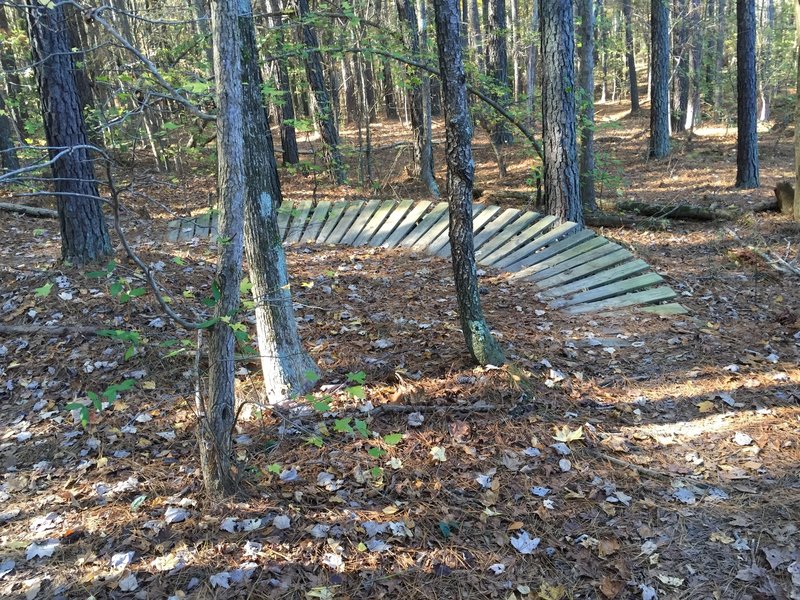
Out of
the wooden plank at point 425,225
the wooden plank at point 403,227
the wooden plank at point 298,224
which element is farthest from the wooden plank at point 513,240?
the wooden plank at point 298,224

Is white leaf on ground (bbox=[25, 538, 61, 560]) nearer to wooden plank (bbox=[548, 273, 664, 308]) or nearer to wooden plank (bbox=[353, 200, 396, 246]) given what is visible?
wooden plank (bbox=[548, 273, 664, 308])

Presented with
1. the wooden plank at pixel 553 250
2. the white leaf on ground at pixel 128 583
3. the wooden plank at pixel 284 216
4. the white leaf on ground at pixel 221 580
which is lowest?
the white leaf on ground at pixel 221 580

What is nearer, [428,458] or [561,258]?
[428,458]

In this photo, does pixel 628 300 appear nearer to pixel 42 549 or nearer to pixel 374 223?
pixel 374 223

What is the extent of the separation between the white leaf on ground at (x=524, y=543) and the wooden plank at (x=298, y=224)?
7.00m

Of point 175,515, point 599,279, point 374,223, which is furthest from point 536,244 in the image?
point 175,515

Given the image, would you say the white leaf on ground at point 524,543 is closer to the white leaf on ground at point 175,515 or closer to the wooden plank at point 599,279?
the white leaf on ground at point 175,515

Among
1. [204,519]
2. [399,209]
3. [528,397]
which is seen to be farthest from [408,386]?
[399,209]

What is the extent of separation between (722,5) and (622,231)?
2029cm

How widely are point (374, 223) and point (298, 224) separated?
146cm

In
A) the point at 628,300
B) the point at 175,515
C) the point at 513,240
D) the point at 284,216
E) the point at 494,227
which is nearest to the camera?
the point at 175,515

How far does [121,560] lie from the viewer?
2984 mm

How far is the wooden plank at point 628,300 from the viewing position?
235 inches

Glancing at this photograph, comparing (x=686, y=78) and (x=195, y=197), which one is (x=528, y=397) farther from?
(x=686, y=78)
